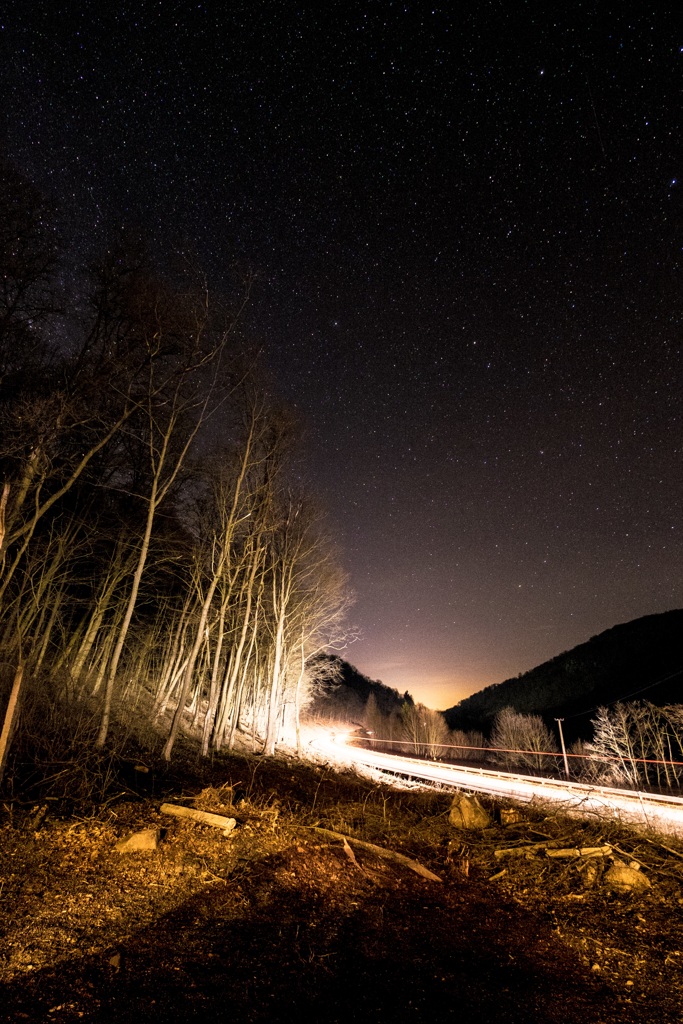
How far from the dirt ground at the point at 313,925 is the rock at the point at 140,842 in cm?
15

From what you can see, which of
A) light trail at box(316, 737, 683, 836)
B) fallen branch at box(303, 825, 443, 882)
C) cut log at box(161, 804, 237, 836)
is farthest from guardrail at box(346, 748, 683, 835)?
cut log at box(161, 804, 237, 836)

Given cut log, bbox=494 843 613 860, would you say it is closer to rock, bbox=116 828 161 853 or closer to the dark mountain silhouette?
rock, bbox=116 828 161 853

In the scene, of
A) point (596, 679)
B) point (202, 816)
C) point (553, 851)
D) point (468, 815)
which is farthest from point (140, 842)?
point (596, 679)

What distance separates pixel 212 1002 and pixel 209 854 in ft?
9.99

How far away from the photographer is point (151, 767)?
409 inches

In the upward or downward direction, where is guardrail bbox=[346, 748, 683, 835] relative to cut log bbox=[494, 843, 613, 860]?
downward

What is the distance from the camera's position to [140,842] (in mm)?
6238

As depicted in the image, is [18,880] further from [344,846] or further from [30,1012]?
[344,846]

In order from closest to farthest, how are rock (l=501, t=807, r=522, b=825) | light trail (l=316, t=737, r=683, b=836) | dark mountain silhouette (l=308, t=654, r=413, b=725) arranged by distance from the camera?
rock (l=501, t=807, r=522, b=825)
light trail (l=316, t=737, r=683, b=836)
dark mountain silhouette (l=308, t=654, r=413, b=725)

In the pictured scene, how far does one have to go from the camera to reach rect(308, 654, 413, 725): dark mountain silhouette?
74.4 metres

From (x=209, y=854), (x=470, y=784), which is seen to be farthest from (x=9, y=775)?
Answer: (x=470, y=784)

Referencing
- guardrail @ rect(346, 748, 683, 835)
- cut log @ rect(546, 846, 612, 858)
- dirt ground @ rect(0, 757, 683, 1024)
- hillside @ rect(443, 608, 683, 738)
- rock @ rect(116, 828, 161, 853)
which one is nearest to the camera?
dirt ground @ rect(0, 757, 683, 1024)

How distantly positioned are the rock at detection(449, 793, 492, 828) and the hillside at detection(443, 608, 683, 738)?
384 feet

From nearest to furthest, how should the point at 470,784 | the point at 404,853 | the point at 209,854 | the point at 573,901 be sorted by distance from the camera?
the point at 573,901 → the point at 209,854 → the point at 404,853 → the point at 470,784
